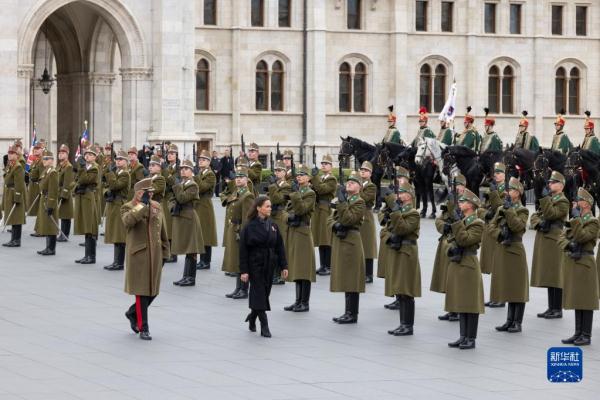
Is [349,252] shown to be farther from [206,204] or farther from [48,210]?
[48,210]

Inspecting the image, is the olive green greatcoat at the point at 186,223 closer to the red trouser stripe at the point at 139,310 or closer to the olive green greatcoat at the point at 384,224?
the olive green greatcoat at the point at 384,224

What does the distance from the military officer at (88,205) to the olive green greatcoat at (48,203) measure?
2.10 feet

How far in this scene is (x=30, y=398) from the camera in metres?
11.7

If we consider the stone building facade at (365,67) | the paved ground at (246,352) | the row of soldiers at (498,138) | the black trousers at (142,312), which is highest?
the stone building facade at (365,67)

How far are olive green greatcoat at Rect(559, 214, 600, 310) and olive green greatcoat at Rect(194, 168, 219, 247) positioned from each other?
23.1 ft

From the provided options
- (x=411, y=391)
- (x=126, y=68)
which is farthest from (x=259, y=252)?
(x=126, y=68)

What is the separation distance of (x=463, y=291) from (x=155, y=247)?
3.27m

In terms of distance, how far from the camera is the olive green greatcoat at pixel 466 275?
14.7 metres

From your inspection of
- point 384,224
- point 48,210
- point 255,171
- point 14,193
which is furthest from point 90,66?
point 384,224

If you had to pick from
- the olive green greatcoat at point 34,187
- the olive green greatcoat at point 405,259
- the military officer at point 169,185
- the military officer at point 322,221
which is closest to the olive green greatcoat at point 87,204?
the military officer at point 169,185

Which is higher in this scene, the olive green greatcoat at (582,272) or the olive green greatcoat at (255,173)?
the olive green greatcoat at (255,173)

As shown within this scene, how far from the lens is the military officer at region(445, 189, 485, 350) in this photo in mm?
14734

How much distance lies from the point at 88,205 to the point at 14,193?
2.22 meters

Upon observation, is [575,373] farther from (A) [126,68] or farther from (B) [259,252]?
(A) [126,68]
